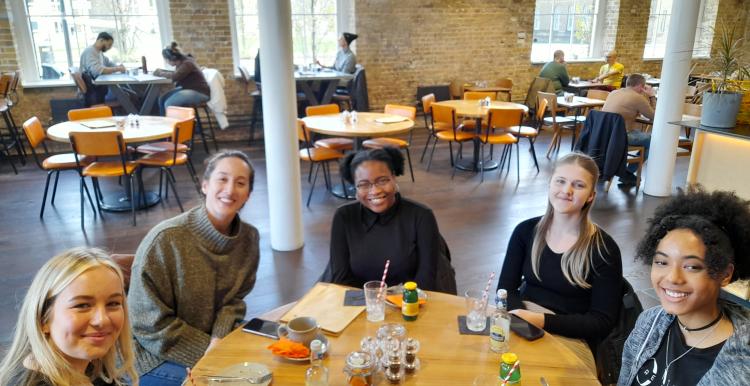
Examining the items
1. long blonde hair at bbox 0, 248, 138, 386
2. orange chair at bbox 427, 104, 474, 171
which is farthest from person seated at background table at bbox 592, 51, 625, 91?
long blonde hair at bbox 0, 248, 138, 386

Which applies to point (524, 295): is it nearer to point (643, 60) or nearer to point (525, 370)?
point (525, 370)

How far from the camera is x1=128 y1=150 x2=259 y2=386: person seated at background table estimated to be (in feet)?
6.24

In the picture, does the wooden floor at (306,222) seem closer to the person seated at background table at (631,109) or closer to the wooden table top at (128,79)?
the person seated at background table at (631,109)

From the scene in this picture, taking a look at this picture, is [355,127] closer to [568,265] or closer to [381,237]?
[381,237]

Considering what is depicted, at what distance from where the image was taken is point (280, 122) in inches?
158

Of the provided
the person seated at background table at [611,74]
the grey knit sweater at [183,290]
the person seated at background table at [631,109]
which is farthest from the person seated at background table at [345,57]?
the grey knit sweater at [183,290]

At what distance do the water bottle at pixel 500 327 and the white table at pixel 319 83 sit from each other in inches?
245

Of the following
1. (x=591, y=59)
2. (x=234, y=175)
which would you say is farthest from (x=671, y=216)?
(x=591, y=59)

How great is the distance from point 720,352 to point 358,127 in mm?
4230

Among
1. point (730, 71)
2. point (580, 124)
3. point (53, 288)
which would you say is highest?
point (730, 71)

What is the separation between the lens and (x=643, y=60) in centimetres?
1134

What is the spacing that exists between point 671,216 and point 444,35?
8548mm

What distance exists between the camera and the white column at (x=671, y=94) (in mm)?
5207

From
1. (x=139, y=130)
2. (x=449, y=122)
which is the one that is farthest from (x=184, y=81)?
(x=449, y=122)
